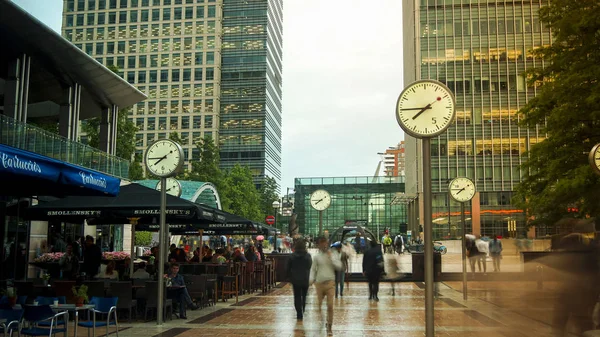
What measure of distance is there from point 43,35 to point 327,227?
80457mm

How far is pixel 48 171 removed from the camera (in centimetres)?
873

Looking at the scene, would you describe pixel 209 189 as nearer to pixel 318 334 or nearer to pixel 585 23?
pixel 585 23

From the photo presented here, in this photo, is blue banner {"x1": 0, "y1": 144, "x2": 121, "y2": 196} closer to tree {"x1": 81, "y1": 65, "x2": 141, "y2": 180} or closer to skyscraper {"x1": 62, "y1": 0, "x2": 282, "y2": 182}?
tree {"x1": 81, "y1": 65, "x2": 141, "y2": 180}

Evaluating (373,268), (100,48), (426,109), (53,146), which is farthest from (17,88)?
(100,48)

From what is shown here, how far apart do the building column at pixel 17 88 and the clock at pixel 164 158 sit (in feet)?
42.5

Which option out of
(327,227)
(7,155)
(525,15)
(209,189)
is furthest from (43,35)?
(327,227)

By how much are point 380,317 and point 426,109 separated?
7.30 metres

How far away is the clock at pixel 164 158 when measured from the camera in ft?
41.0

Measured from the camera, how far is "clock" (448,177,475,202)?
1834 centimetres

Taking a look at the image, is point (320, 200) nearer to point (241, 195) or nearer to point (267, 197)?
point (241, 195)

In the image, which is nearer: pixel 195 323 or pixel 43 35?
pixel 195 323

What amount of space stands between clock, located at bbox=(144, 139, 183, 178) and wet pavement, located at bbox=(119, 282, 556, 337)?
3168 mm

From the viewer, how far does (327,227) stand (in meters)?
100

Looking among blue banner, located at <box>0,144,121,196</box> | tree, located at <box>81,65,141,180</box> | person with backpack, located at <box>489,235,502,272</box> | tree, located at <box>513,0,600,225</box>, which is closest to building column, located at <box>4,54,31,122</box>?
blue banner, located at <box>0,144,121,196</box>
